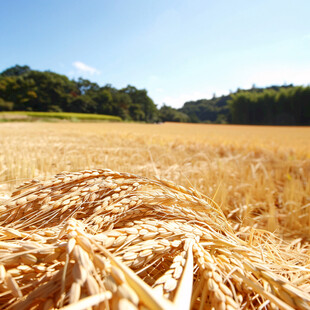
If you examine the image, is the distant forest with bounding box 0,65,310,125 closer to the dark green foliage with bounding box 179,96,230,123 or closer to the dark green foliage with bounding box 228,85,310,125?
Result: the dark green foliage with bounding box 228,85,310,125

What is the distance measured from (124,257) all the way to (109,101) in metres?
50.1

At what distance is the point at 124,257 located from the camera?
0.43 m

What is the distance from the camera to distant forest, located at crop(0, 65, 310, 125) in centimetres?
3750

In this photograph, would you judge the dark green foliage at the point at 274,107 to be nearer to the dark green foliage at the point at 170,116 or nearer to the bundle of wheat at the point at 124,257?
the dark green foliage at the point at 170,116

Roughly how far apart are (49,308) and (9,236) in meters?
0.21

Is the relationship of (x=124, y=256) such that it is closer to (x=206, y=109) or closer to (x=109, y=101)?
(x=109, y=101)

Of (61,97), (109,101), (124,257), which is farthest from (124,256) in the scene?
(109,101)

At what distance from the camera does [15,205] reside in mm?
579

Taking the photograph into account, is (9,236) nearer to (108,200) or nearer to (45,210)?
(45,210)

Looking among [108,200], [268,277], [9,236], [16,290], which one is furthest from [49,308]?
[268,277]

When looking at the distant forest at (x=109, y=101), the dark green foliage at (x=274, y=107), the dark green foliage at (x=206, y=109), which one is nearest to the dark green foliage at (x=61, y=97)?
the distant forest at (x=109, y=101)

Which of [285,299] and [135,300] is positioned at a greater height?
[135,300]

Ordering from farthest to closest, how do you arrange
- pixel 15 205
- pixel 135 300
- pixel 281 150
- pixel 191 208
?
pixel 281 150
pixel 191 208
pixel 15 205
pixel 135 300

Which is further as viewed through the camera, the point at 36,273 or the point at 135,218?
the point at 135,218
